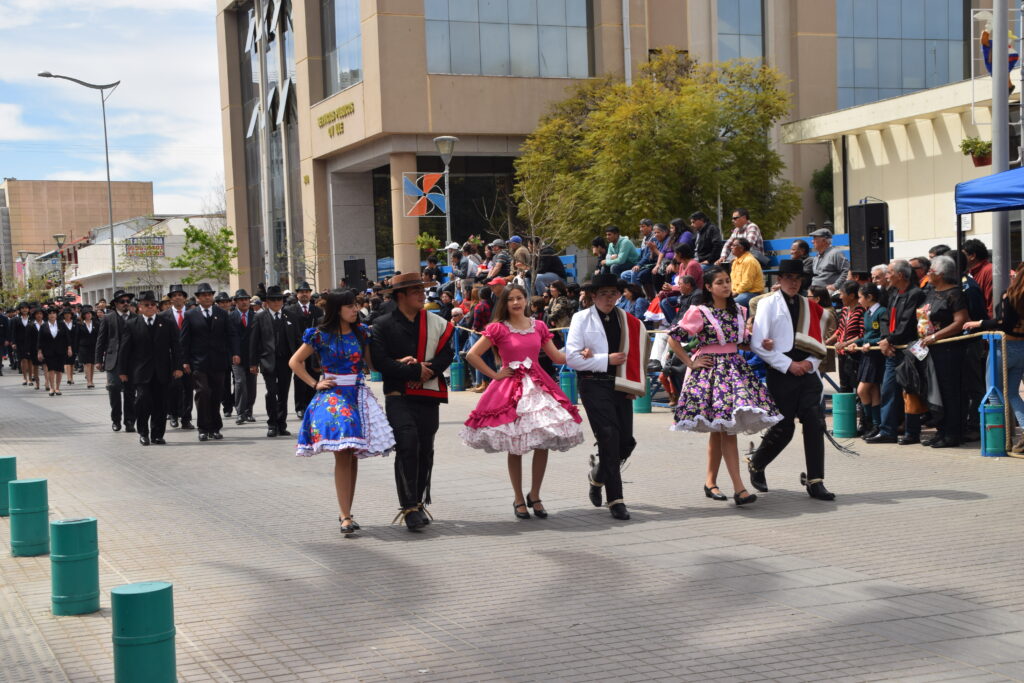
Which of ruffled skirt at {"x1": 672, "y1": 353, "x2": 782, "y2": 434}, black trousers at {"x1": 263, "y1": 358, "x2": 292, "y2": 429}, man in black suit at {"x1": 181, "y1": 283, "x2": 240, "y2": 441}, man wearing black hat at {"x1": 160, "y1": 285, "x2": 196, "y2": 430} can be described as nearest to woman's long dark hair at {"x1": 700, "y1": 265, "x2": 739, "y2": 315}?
ruffled skirt at {"x1": 672, "y1": 353, "x2": 782, "y2": 434}

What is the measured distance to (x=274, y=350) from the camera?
16.5m

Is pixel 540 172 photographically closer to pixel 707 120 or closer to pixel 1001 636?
pixel 707 120

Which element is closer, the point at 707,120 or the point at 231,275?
the point at 707,120

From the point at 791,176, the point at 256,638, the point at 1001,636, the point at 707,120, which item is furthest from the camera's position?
the point at 791,176

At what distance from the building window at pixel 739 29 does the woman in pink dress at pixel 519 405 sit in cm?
3754

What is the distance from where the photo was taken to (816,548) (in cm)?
779

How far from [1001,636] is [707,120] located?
2949cm

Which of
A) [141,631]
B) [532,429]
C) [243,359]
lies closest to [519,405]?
[532,429]

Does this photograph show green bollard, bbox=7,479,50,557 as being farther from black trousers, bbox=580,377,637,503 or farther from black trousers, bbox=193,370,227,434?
black trousers, bbox=193,370,227,434

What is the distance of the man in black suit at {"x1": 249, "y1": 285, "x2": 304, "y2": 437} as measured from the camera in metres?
16.2

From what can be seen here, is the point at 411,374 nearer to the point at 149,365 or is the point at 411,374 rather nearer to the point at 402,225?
the point at 149,365

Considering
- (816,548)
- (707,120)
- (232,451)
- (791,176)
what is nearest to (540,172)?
(707,120)

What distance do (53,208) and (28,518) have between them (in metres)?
155

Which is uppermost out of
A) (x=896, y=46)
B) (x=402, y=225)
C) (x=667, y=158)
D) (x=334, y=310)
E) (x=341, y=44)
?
(x=341, y=44)
